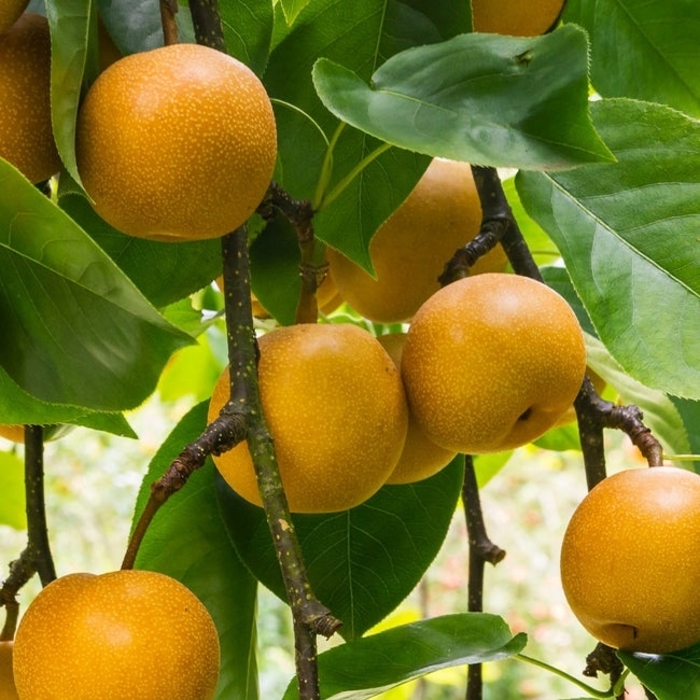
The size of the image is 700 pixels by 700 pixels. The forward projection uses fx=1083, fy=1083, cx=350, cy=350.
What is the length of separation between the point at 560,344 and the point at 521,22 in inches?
10.0

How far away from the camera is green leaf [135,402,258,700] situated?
2.35 ft

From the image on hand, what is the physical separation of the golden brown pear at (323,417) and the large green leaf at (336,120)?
13 centimetres

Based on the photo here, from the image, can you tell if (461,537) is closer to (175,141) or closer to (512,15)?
(512,15)

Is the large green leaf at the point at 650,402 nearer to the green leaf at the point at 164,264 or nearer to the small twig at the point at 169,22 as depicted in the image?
the green leaf at the point at 164,264

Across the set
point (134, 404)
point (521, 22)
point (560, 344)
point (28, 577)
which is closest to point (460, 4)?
point (521, 22)

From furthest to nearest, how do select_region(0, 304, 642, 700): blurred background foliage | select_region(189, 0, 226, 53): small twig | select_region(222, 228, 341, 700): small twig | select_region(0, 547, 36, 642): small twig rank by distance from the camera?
select_region(0, 304, 642, 700): blurred background foliage, select_region(0, 547, 36, 642): small twig, select_region(189, 0, 226, 53): small twig, select_region(222, 228, 341, 700): small twig

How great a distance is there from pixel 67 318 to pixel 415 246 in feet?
1.07

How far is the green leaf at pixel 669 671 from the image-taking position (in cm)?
58

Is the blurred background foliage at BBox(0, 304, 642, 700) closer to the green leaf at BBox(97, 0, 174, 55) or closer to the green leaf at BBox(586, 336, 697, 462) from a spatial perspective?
the green leaf at BBox(586, 336, 697, 462)

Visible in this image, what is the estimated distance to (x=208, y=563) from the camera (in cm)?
74

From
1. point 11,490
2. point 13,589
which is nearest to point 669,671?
point 13,589

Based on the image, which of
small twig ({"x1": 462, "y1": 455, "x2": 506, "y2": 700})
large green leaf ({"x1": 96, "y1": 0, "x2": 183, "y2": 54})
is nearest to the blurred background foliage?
small twig ({"x1": 462, "y1": 455, "x2": 506, "y2": 700})

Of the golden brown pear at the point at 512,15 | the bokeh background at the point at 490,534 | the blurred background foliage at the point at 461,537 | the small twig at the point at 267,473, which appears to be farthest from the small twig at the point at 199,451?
the bokeh background at the point at 490,534

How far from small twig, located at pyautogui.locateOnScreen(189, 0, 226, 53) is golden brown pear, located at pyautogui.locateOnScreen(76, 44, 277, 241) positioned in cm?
6
